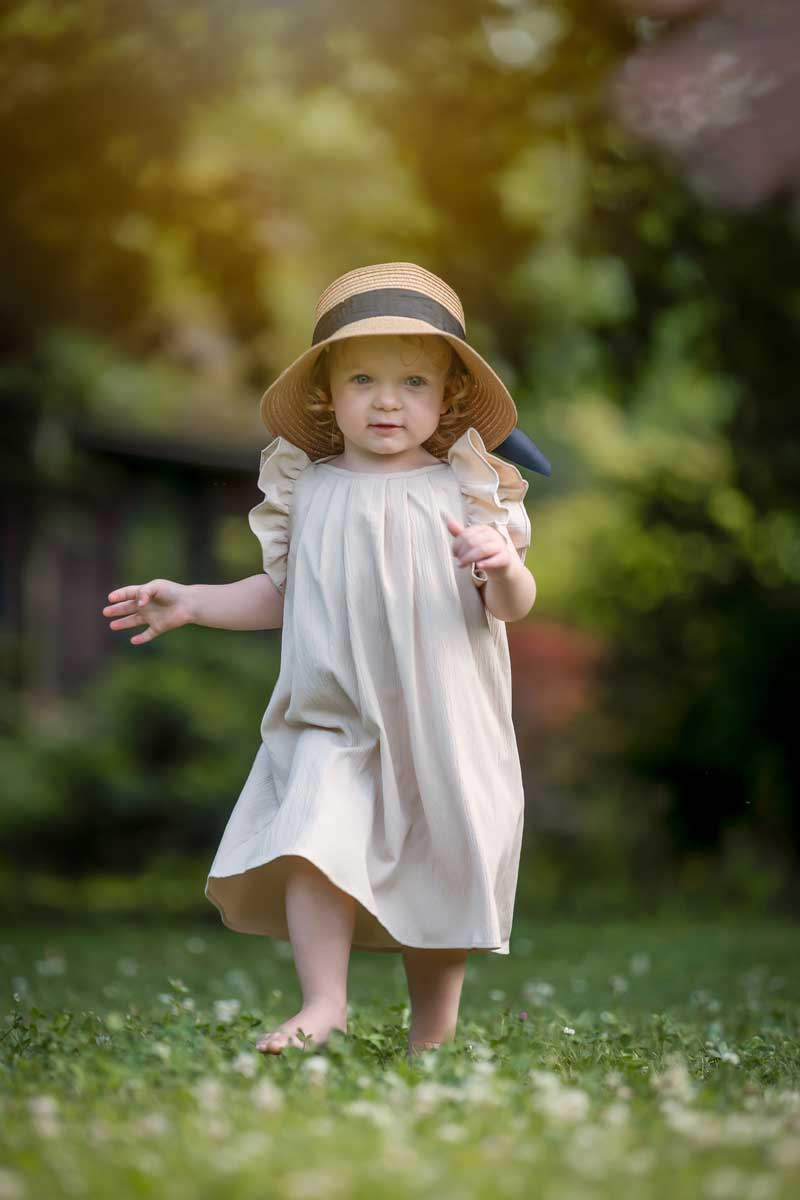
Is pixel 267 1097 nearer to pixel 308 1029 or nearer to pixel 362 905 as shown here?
pixel 308 1029

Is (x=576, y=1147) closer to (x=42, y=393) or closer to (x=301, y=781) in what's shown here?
(x=301, y=781)

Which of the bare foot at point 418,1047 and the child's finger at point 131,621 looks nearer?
the bare foot at point 418,1047

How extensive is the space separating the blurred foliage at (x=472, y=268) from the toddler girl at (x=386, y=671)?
5.27m

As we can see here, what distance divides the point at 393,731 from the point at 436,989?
0.65 meters

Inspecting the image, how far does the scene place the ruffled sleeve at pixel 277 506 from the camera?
371 centimetres

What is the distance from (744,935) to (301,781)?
5683mm

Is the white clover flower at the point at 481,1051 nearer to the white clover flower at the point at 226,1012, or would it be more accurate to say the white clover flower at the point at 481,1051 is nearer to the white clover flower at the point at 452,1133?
the white clover flower at the point at 226,1012

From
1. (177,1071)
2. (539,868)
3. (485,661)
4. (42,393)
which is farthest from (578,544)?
(177,1071)

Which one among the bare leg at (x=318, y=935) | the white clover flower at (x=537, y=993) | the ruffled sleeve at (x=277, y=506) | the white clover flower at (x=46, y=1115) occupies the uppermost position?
the ruffled sleeve at (x=277, y=506)

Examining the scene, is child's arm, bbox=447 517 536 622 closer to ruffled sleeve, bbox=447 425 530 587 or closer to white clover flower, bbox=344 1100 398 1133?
ruffled sleeve, bbox=447 425 530 587

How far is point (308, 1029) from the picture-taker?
10.7 ft

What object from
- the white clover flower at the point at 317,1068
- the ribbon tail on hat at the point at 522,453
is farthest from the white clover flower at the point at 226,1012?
the ribbon tail on hat at the point at 522,453

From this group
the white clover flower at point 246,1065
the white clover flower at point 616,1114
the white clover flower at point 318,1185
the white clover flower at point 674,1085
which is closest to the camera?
the white clover flower at point 318,1185

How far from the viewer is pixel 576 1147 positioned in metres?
2.23
